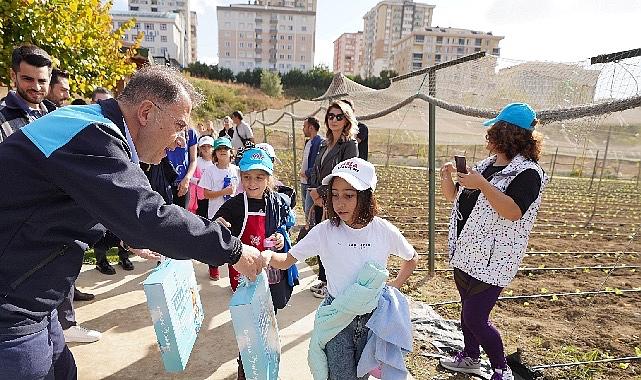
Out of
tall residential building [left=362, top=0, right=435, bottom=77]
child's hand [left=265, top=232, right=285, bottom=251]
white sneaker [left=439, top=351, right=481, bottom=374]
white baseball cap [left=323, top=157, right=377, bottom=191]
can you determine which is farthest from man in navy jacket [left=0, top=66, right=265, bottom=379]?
tall residential building [left=362, top=0, right=435, bottom=77]

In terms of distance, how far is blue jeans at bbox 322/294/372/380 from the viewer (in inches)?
86.7

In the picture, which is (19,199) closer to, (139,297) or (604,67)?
(139,297)

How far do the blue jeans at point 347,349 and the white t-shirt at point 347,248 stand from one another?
0.66 feet

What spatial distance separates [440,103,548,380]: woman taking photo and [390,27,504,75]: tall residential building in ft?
298

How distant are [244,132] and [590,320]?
6929 millimetres

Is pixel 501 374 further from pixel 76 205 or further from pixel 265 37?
pixel 265 37

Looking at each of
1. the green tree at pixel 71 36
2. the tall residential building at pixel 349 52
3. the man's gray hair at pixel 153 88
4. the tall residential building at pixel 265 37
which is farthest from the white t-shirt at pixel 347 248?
the tall residential building at pixel 349 52

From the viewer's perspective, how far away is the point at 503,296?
4.98 metres

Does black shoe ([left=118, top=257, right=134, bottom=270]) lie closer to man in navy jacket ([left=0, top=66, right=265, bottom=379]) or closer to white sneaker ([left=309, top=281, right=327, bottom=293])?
white sneaker ([left=309, top=281, right=327, bottom=293])

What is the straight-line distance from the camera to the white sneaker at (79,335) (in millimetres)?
3338

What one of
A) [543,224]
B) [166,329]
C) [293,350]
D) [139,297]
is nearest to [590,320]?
[293,350]

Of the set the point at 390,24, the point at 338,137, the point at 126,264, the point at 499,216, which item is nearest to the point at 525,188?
the point at 499,216

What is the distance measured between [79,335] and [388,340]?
2.68 metres

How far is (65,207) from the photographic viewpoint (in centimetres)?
147
